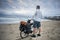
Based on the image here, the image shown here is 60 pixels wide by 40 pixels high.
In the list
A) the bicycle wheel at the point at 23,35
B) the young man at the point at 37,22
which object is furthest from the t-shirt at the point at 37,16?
the bicycle wheel at the point at 23,35

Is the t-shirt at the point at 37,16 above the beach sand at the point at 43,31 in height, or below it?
above

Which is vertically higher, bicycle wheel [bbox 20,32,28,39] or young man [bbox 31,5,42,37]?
young man [bbox 31,5,42,37]

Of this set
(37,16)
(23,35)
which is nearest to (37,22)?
(37,16)

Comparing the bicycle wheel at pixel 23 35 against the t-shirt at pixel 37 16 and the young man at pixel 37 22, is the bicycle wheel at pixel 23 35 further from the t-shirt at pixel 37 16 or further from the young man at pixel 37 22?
the t-shirt at pixel 37 16

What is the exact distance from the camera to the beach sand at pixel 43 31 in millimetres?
1771

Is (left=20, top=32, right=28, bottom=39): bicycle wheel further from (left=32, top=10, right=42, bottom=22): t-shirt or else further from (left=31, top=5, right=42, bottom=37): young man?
(left=32, top=10, right=42, bottom=22): t-shirt

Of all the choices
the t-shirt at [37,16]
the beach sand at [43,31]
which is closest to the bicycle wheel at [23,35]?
the beach sand at [43,31]

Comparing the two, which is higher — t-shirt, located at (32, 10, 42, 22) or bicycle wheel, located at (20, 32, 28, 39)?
t-shirt, located at (32, 10, 42, 22)

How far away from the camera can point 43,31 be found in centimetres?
180

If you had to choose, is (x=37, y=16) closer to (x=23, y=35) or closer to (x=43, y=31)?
(x=43, y=31)

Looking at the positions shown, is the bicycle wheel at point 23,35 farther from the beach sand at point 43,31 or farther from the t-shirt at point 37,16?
the t-shirt at point 37,16

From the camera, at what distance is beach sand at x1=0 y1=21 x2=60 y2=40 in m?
1.77

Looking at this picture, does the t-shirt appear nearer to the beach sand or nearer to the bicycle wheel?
the beach sand

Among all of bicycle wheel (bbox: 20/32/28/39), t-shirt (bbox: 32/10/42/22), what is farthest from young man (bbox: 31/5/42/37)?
bicycle wheel (bbox: 20/32/28/39)
